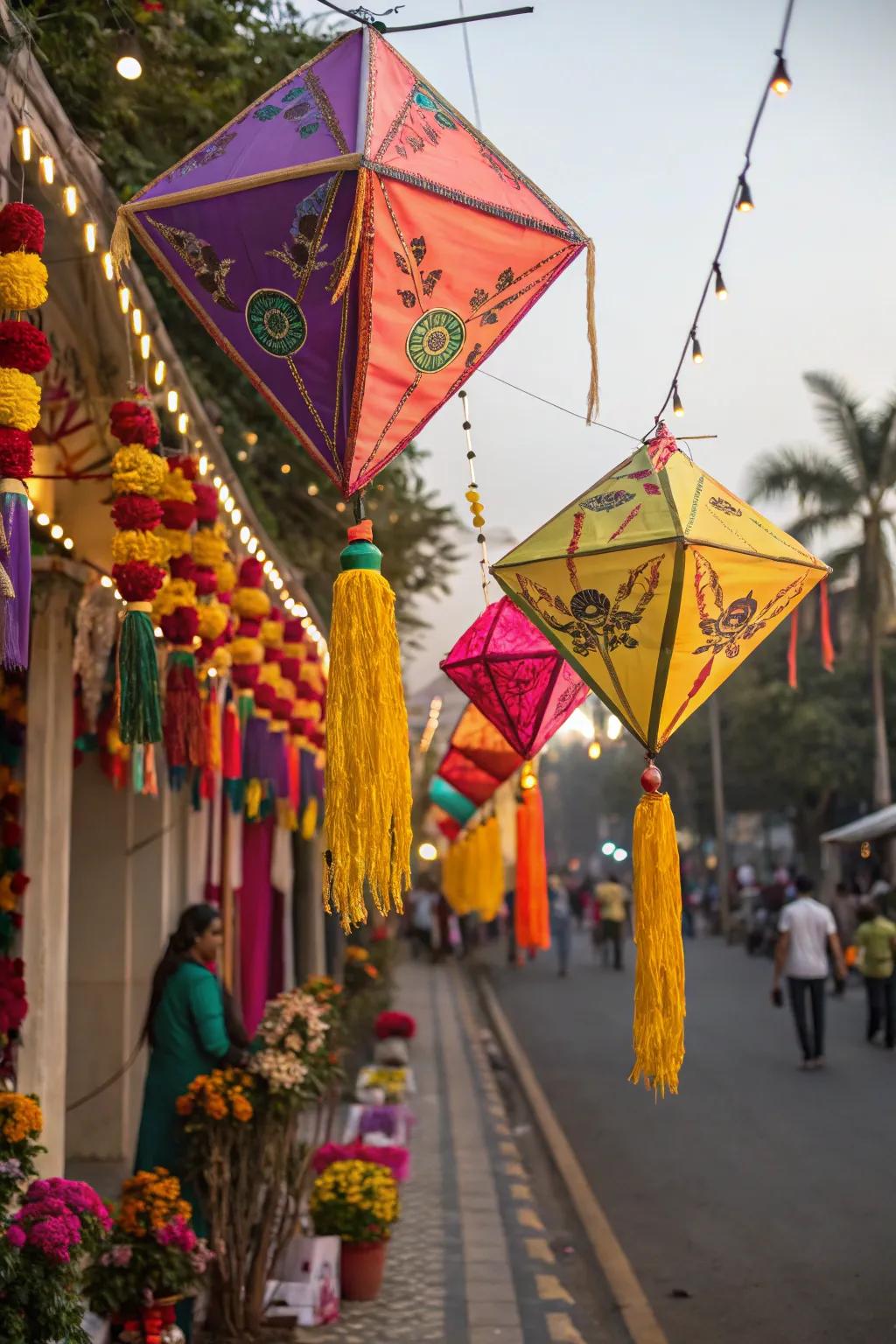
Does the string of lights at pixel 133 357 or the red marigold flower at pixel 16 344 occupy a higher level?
the string of lights at pixel 133 357

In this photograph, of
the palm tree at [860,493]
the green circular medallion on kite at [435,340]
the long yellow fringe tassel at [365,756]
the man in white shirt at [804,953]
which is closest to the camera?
the long yellow fringe tassel at [365,756]

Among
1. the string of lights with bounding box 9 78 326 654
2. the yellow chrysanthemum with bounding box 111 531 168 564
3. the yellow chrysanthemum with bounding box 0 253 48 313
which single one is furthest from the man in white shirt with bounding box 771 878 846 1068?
the yellow chrysanthemum with bounding box 0 253 48 313

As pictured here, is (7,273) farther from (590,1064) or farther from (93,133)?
(590,1064)

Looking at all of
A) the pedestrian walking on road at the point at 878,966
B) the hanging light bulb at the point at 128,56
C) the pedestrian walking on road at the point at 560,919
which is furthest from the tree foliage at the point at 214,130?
the pedestrian walking on road at the point at 560,919

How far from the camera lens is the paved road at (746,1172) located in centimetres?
691

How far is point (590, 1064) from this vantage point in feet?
51.6

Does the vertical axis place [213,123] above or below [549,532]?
above

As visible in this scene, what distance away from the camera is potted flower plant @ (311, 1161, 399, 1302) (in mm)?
6836

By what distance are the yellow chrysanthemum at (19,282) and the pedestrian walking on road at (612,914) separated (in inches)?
923

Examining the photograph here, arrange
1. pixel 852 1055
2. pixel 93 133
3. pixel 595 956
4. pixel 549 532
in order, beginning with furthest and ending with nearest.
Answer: pixel 595 956 → pixel 852 1055 → pixel 93 133 → pixel 549 532

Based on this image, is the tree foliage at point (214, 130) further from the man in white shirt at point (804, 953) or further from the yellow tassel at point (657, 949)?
the man in white shirt at point (804, 953)

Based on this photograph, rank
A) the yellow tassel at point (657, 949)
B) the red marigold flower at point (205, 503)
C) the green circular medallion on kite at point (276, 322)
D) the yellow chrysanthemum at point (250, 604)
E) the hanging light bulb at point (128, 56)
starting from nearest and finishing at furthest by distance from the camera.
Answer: the green circular medallion on kite at point (276, 322) < the yellow tassel at point (657, 949) < the red marigold flower at point (205, 503) < the hanging light bulb at point (128, 56) < the yellow chrysanthemum at point (250, 604)

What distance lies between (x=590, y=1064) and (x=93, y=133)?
1119 cm

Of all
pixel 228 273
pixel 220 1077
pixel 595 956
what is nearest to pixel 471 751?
pixel 220 1077
